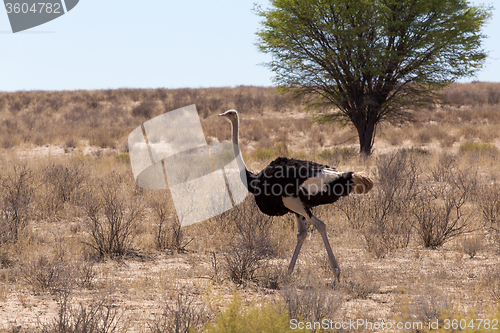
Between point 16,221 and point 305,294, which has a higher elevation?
point 16,221

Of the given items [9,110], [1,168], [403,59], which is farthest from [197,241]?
[9,110]

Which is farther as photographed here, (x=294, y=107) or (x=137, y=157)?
(x=294, y=107)

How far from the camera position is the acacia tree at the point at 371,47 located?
1616cm

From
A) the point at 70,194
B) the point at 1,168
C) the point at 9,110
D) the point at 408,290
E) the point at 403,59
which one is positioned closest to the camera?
the point at 408,290

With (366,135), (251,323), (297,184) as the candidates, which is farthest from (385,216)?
(366,135)

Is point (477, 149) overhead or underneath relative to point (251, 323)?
underneath

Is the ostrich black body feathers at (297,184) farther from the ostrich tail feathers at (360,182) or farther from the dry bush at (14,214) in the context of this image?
the dry bush at (14,214)

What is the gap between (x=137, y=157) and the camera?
9.30 meters

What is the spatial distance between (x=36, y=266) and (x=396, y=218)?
5.51 meters

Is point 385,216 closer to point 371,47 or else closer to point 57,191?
point 57,191

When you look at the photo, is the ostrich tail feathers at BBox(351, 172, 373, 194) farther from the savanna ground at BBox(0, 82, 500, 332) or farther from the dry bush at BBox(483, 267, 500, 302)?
the dry bush at BBox(483, 267, 500, 302)

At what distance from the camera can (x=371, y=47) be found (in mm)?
16516

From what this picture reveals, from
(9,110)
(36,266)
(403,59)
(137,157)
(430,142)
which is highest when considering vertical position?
(9,110)

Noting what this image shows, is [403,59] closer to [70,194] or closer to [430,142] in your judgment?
[430,142]
